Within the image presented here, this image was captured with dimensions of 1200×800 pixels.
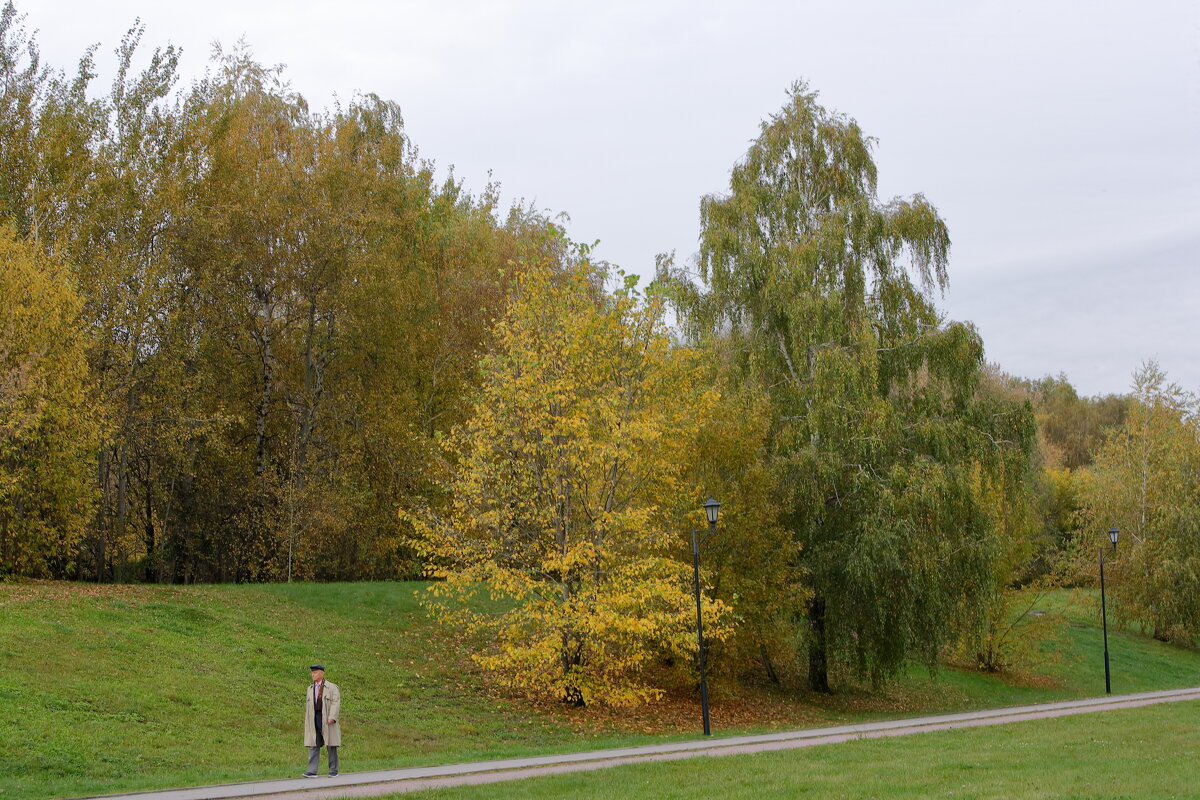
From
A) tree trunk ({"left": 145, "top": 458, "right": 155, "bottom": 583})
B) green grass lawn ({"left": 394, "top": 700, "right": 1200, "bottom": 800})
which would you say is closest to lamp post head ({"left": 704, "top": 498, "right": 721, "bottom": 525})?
green grass lawn ({"left": 394, "top": 700, "right": 1200, "bottom": 800})

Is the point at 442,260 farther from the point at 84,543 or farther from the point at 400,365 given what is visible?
the point at 84,543

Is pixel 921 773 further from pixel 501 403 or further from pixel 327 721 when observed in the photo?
pixel 501 403

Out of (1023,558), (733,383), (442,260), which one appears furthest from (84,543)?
(1023,558)

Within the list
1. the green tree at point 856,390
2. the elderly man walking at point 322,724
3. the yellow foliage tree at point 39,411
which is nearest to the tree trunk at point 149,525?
the yellow foliage tree at point 39,411

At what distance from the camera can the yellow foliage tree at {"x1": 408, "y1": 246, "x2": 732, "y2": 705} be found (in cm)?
2238

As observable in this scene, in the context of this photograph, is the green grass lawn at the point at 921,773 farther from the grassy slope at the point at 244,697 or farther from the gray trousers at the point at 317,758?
the grassy slope at the point at 244,697

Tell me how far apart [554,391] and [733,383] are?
23.0ft

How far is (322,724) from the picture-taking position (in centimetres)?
1441

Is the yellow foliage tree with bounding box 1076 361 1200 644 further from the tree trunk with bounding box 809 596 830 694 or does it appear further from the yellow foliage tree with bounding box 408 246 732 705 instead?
the yellow foliage tree with bounding box 408 246 732 705

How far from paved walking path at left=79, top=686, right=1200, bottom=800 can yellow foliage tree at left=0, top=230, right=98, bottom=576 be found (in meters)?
14.1

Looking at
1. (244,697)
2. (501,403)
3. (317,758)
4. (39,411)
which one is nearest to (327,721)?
(317,758)

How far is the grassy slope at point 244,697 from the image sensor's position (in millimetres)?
15023

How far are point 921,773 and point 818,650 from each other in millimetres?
16596

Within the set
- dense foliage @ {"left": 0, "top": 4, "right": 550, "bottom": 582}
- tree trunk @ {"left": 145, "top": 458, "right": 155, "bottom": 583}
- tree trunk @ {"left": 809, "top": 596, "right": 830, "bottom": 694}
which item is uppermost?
dense foliage @ {"left": 0, "top": 4, "right": 550, "bottom": 582}
